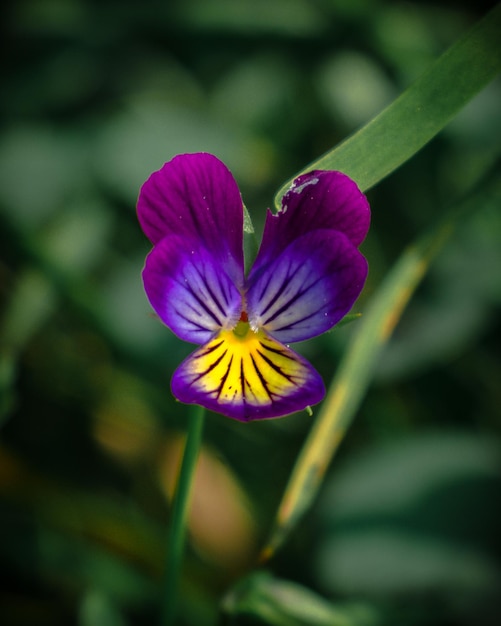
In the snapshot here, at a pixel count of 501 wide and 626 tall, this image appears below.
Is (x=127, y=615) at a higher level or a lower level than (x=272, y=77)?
lower

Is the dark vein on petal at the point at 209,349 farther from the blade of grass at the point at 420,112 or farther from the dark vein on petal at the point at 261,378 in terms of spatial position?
the blade of grass at the point at 420,112

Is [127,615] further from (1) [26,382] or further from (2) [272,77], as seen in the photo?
(2) [272,77]

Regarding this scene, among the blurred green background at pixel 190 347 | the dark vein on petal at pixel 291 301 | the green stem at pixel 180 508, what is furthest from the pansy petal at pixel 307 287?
the blurred green background at pixel 190 347

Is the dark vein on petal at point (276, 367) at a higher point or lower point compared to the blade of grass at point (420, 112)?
lower

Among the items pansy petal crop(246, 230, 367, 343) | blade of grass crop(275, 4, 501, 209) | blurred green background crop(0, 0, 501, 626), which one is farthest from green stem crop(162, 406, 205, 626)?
blurred green background crop(0, 0, 501, 626)

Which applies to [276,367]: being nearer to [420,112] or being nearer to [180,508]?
[180,508]

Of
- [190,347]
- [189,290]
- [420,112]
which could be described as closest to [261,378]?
[189,290]

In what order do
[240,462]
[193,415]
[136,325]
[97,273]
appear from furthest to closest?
[97,273], [240,462], [136,325], [193,415]

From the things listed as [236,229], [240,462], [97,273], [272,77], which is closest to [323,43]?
[272,77]
